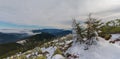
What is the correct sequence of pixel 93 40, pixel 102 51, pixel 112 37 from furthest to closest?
1. pixel 112 37
2. pixel 93 40
3. pixel 102 51

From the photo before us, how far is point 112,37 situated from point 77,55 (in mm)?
10530

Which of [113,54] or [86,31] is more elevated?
[86,31]

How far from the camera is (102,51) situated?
27.6 meters

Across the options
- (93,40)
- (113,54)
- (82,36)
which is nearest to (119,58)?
(113,54)

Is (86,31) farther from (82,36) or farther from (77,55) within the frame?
(77,55)

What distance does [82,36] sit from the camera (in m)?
30.8

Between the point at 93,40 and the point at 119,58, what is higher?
the point at 93,40

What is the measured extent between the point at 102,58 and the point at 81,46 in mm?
4259

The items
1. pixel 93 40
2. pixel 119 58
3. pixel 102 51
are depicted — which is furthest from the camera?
pixel 93 40

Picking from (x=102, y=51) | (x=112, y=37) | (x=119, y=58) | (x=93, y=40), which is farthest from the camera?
(x=112, y=37)

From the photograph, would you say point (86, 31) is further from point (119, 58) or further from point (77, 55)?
point (119, 58)

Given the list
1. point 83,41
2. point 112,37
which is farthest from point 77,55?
point 112,37

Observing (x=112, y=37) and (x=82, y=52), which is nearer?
(x=82, y=52)

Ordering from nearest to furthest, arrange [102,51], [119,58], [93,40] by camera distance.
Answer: [119,58] < [102,51] < [93,40]
